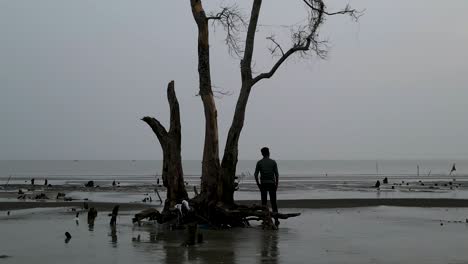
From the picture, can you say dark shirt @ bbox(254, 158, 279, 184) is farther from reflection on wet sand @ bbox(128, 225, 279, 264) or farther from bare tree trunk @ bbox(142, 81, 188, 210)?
bare tree trunk @ bbox(142, 81, 188, 210)

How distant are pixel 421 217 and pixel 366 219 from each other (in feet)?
7.22

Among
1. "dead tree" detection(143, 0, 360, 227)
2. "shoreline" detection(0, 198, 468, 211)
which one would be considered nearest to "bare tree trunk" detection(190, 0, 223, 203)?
"dead tree" detection(143, 0, 360, 227)

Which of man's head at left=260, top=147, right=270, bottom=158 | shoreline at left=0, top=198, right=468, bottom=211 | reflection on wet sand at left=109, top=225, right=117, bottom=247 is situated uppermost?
man's head at left=260, top=147, right=270, bottom=158

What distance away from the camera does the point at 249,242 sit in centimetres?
1273

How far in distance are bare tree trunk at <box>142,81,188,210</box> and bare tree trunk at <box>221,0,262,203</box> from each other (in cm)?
121

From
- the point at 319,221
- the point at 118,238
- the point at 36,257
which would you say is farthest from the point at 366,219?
the point at 36,257

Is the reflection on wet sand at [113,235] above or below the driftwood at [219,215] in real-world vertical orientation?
below

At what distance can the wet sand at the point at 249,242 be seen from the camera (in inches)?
416

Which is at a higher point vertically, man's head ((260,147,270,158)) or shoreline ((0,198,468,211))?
man's head ((260,147,270,158))

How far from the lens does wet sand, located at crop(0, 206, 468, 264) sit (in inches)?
Result: 416

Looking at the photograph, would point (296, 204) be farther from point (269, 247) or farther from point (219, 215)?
point (269, 247)

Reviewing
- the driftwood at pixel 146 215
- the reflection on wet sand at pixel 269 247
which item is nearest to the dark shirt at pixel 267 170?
the reflection on wet sand at pixel 269 247

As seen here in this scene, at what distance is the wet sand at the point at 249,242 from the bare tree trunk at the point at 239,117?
1.47 m

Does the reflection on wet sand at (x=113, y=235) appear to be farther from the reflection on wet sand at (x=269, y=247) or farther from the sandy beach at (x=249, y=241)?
the reflection on wet sand at (x=269, y=247)
